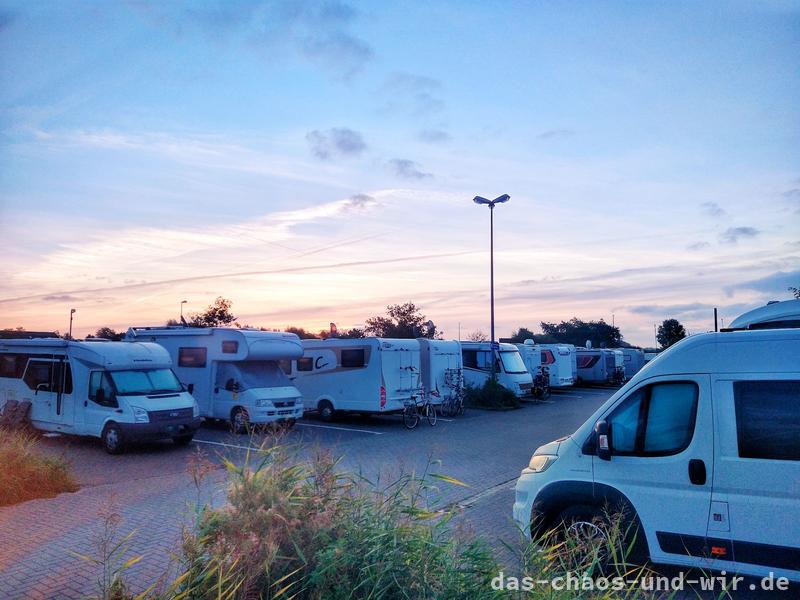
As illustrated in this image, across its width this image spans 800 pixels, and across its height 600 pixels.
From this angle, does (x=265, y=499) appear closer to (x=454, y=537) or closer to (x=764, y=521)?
(x=454, y=537)

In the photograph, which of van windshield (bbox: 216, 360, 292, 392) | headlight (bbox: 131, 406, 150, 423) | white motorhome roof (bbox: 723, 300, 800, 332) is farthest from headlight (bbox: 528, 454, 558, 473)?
van windshield (bbox: 216, 360, 292, 392)

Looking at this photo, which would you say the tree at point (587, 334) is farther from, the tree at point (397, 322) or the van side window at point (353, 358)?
the van side window at point (353, 358)

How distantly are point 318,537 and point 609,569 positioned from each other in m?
2.93

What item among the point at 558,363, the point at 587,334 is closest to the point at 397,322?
the point at 558,363

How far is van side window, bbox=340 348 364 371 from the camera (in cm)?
2025

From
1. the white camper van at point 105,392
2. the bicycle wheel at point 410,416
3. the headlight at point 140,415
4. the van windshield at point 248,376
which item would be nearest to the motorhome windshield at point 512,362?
the bicycle wheel at point 410,416

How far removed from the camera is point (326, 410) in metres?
21.2

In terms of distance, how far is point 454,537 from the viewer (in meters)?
4.24

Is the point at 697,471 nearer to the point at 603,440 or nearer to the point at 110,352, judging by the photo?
the point at 603,440

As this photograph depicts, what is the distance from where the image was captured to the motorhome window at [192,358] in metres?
18.6

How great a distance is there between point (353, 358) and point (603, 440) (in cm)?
1498

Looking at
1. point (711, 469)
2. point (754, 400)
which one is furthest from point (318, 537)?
point (754, 400)

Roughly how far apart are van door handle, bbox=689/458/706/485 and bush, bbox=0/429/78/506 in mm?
8839

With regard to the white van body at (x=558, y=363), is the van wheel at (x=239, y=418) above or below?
below
